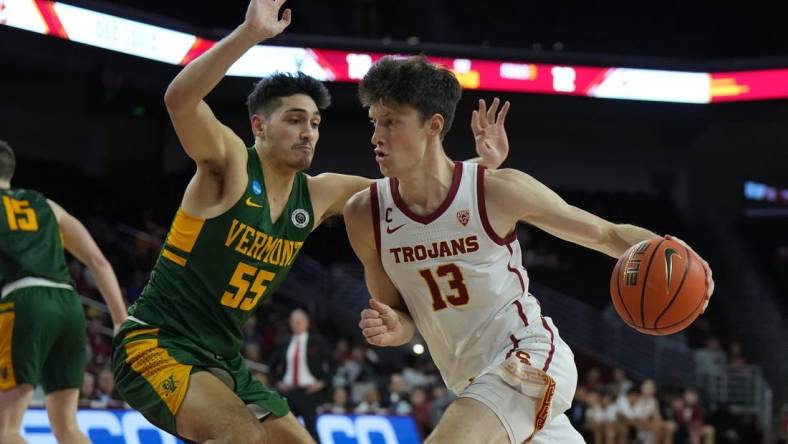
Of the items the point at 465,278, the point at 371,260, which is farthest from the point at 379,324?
the point at 371,260

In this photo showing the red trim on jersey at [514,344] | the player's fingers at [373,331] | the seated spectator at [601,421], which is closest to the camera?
the player's fingers at [373,331]

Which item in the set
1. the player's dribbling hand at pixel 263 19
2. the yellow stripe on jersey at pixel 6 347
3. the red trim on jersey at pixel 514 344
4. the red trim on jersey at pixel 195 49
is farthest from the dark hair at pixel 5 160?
the red trim on jersey at pixel 195 49

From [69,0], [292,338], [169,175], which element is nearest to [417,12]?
[169,175]

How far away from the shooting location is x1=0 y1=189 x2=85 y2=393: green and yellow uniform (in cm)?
605

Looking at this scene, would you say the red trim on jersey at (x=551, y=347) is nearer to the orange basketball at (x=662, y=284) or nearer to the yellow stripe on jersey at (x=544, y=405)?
the yellow stripe on jersey at (x=544, y=405)

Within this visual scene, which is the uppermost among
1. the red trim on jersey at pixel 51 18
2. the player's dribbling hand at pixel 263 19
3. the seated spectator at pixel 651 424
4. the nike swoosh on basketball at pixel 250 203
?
the red trim on jersey at pixel 51 18

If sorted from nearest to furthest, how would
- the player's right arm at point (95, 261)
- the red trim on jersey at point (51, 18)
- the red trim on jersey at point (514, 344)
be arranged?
1. the red trim on jersey at point (514, 344)
2. the player's right arm at point (95, 261)
3. the red trim on jersey at point (51, 18)

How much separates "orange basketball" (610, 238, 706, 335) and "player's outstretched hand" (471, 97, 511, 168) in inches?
42.2

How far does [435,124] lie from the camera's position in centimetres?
447

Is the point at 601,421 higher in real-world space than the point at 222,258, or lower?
lower

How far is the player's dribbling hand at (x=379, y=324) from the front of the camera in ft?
13.6

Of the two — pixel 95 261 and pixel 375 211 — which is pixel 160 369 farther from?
pixel 95 261

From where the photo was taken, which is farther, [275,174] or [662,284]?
[275,174]

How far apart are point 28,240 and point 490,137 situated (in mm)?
2778
